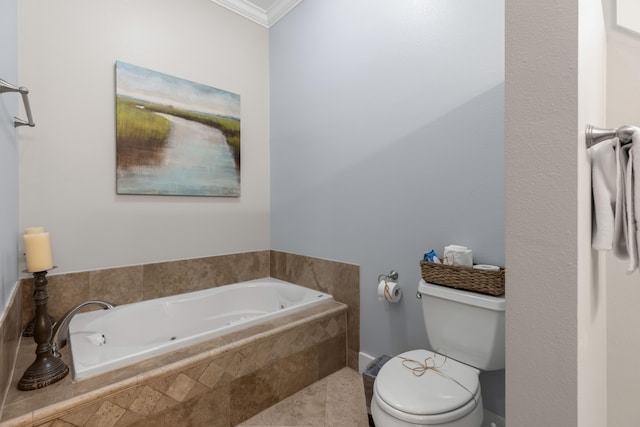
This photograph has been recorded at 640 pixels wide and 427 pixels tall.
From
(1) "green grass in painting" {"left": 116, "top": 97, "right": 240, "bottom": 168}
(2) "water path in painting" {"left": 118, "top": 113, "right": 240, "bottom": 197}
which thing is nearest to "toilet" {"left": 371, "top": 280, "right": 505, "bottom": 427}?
(2) "water path in painting" {"left": 118, "top": 113, "right": 240, "bottom": 197}

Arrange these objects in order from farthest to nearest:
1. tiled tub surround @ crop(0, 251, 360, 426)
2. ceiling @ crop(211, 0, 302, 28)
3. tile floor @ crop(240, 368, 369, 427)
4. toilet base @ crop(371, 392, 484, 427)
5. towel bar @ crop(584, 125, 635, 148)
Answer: ceiling @ crop(211, 0, 302, 28), tiled tub surround @ crop(0, 251, 360, 426), tile floor @ crop(240, 368, 369, 427), toilet base @ crop(371, 392, 484, 427), towel bar @ crop(584, 125, 635, 148)

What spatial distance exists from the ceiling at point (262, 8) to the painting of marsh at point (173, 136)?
73cm

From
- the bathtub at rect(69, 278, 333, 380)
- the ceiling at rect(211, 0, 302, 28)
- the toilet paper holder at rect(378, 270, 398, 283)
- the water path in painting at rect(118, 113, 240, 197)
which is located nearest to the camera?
the bathtub at rect(69, 278, 333, 380)

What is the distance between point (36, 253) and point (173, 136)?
1.21 metres

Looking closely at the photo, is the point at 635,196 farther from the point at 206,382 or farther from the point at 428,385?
the point at 206,382

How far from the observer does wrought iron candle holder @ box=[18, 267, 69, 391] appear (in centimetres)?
122

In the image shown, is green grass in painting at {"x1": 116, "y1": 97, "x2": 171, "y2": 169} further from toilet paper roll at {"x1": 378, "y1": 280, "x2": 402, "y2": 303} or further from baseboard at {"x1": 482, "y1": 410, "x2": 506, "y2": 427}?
baseboard at {"x1": 482, "y1": 410, "x2": 506, "y2": 427}

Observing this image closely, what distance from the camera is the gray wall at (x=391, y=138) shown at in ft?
5.03

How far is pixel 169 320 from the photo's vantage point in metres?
2.15

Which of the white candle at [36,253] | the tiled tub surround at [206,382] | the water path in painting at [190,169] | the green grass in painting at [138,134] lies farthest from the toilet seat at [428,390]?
the green grass in painting at [138,134]

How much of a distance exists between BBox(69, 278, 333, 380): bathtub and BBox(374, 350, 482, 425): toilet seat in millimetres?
857

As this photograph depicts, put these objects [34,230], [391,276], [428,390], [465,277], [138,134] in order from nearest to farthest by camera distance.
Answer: [428,390] < [465,277] < [34,230] < [391,276] < [138,134]

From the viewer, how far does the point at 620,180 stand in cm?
70

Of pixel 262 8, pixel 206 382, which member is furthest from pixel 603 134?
pixel 262 8
